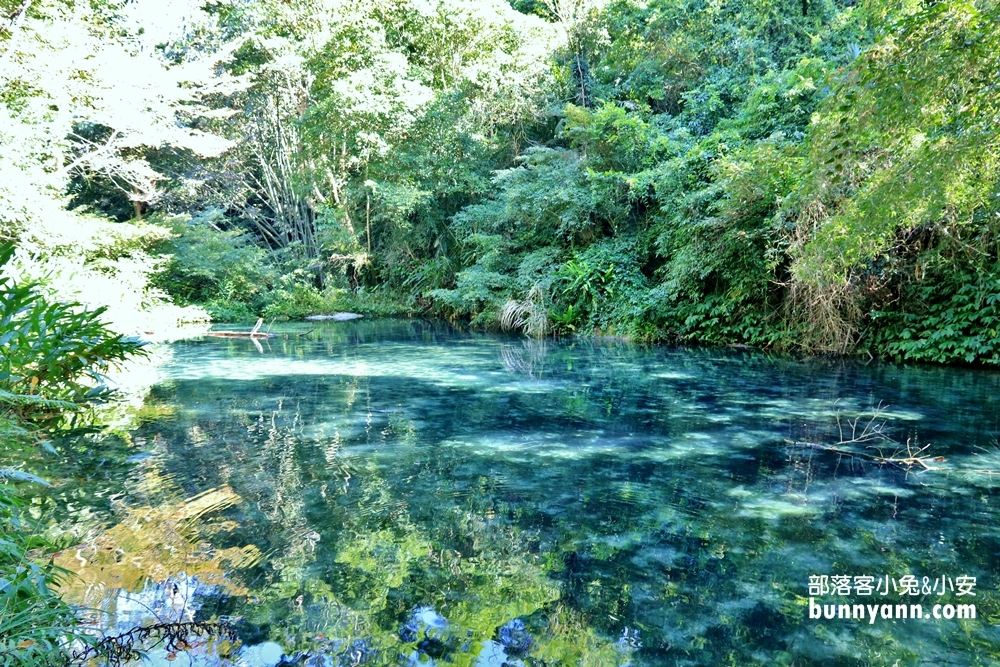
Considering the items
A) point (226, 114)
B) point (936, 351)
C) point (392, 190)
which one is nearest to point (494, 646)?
point (936, 351)

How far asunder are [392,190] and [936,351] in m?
13.7

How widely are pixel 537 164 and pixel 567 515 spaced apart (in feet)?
45.5

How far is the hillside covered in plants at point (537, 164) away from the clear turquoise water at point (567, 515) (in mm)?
2313

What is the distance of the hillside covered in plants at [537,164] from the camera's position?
21.9 ft

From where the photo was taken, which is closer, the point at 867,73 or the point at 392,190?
the point at 867,73

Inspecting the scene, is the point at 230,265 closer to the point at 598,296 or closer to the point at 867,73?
the point at 598,296

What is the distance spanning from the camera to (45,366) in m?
5.59

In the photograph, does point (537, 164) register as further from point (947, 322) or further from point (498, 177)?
point (947, 322)

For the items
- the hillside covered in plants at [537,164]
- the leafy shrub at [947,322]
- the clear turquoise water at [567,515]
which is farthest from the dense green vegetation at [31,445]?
the leafy shrub at [947,322]

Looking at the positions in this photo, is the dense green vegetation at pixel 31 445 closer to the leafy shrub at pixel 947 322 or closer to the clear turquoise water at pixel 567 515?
the clear turquoise water at pixel 567 515

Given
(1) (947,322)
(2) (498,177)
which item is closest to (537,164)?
(2) (498,177)

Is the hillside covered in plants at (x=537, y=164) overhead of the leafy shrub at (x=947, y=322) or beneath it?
overhead

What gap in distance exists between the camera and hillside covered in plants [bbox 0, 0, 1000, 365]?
21.9 ft

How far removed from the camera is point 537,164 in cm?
1667
